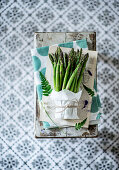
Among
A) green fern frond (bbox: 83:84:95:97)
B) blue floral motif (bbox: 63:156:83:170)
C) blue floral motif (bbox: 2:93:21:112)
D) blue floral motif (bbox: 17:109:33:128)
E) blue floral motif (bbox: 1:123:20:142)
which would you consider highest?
green fern frond (bbox: 83:84:95:97)

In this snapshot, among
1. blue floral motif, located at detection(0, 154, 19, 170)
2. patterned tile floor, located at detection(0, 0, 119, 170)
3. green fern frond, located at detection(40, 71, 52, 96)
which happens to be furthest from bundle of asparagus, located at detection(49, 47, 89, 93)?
blue floral motif, located at detection(0, 154, 19, 170)

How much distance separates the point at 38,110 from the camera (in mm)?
1101

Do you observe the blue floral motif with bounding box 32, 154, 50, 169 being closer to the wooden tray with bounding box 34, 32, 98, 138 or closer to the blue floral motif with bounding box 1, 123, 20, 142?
the blue floral motif with bounding box 1, 123, 20, 142

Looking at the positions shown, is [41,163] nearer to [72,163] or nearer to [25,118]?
[72,163]

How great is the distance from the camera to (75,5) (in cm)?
150

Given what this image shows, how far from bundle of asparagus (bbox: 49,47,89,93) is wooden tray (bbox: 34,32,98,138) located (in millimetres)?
92

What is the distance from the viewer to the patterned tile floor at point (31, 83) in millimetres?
1440

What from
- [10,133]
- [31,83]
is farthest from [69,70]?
[10,133]

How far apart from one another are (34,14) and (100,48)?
1.55ft

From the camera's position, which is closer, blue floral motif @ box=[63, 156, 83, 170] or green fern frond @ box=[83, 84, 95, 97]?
green fern frond @ box=[83, 84, 95, 97]

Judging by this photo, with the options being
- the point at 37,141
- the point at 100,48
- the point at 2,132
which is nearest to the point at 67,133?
the point at 37,141

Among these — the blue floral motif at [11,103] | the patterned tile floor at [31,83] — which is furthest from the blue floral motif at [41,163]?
the blue floral motif at [11,103]

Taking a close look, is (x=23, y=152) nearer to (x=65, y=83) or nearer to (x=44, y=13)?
(x=65, y=83)

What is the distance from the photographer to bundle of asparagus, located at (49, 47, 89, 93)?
1.03 m
